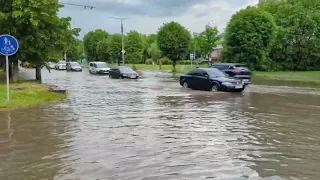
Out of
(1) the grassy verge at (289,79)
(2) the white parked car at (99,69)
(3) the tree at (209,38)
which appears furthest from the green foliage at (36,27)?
(3) the tree at (209,38)

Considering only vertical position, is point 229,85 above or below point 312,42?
below

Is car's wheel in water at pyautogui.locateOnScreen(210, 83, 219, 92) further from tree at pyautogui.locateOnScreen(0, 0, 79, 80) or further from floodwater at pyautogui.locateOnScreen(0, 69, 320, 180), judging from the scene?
tree at pyautogui.locateOnScreen(0, 0, 79, 80)

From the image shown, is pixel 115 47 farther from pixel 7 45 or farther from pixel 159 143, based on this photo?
pixel 159 143

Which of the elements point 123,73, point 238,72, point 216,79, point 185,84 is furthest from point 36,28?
point 123,73

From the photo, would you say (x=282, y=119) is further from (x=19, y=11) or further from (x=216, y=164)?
(x=19, y=11)

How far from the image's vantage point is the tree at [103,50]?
8712 centimetres

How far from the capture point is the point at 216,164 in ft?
23.1

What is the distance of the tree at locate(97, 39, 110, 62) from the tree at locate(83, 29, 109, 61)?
2.90 meters

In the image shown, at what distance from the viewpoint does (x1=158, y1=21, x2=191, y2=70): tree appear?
180ft

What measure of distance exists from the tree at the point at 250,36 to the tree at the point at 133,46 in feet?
105

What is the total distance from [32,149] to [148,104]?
891cm

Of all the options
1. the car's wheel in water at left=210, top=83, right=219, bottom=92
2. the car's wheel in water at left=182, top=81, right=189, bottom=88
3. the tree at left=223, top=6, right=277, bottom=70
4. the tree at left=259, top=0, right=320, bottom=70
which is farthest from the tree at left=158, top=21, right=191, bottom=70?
the car's wheel in water at left=210, top=83, right=219, bottom=92

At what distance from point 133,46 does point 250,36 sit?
36.9 m

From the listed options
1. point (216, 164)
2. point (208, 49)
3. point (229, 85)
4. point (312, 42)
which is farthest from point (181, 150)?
point (208, 49)
